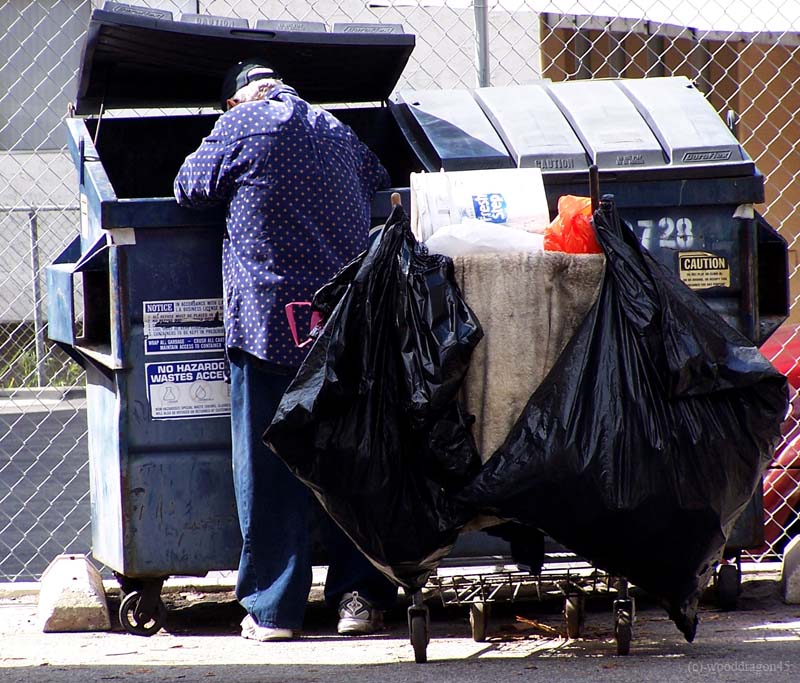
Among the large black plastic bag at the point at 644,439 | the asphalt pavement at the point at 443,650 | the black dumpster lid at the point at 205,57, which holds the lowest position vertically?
the asphalt pavement at the point at 443,650

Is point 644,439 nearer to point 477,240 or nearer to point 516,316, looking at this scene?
point 516,316

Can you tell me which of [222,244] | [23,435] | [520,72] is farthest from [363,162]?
[23,435]

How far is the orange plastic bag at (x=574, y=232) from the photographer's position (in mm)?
3404

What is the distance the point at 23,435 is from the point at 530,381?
6301mm

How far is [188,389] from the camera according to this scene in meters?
3.90

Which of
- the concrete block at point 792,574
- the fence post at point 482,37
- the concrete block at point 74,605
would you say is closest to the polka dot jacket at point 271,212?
the concrete block at point 74,605

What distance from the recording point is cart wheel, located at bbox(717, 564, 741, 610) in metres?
4.07

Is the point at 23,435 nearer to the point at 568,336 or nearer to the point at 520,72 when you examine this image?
the point at 520,72

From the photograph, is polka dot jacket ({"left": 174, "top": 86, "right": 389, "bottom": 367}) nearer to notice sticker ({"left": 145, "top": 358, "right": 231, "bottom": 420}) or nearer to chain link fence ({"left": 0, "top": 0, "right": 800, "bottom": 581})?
notice sticker ({"left": 145, "top": 358, "right": 231, "bottom": 420})

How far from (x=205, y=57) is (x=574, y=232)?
1.72 m

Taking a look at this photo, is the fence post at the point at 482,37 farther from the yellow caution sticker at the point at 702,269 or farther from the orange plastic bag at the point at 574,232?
the orange plastic bag at the point at 574,232

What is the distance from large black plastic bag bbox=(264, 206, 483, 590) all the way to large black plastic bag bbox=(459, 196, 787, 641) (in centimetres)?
17

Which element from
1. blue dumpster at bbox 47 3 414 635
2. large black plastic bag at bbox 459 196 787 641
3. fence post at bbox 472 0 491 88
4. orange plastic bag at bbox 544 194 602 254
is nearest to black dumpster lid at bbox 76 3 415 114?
blue dumpster at bbox 47 3 414 635

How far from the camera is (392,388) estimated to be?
332 centimetres
